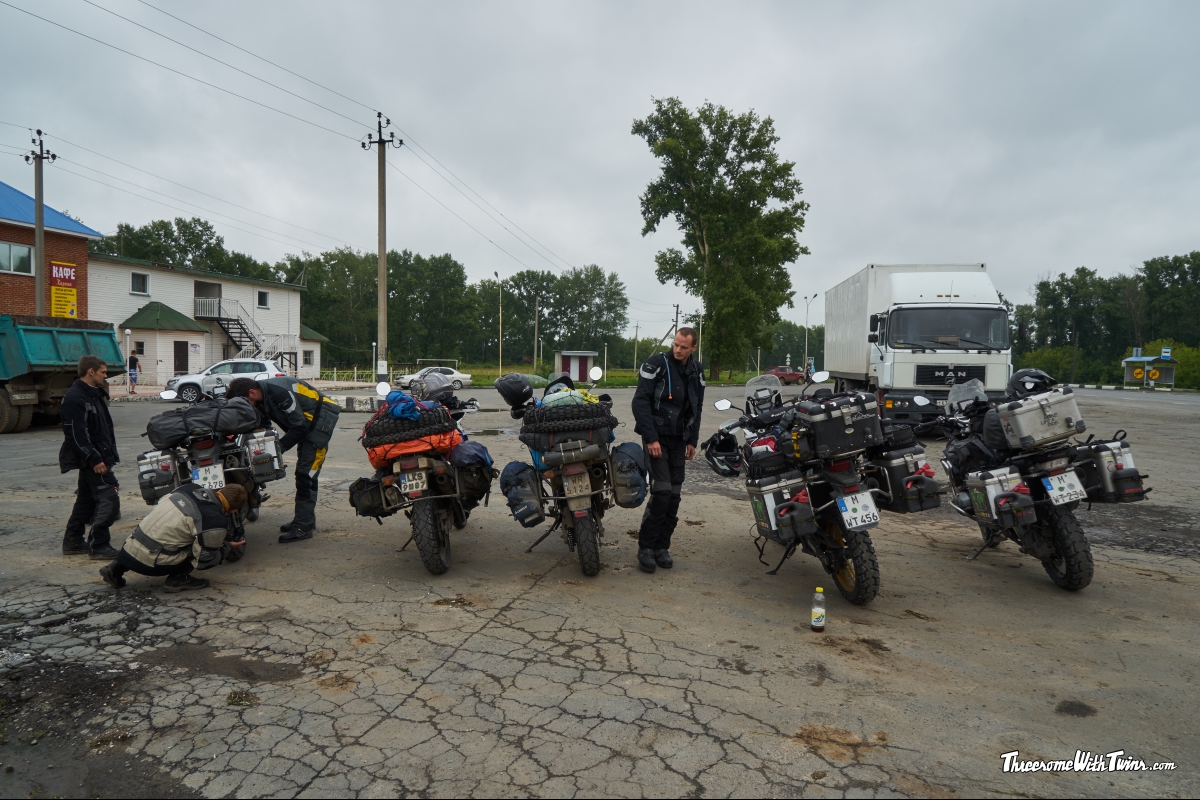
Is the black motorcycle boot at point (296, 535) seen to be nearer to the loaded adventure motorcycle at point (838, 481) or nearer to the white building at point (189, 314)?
the loaded adventure motorcycle at point (838, 481)

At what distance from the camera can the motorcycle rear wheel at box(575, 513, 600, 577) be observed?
213 inches

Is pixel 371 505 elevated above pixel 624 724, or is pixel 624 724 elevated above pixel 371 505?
pixel 371 505

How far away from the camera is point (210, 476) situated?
19.2 feet

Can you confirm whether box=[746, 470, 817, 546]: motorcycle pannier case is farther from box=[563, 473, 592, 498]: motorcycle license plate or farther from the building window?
the building window

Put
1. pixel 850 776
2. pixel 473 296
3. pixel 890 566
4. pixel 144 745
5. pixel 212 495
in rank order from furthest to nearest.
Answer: pixel 473 296 < pixel 890 566 < pixel 212 495 < pixel 144 745 < pixel 850 776

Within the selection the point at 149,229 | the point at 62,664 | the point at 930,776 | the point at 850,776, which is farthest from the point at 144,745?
the point at 149,229

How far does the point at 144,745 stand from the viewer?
305 centimetres

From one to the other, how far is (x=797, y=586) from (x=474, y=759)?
317cm

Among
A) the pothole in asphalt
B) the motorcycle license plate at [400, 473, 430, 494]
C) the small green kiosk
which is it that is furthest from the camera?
the small green kiosk

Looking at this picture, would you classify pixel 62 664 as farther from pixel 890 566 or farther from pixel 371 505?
pixel 890 566

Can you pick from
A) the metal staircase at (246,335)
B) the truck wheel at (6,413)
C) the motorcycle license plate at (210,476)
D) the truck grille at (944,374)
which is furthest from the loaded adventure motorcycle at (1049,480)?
the metal staircase at (246,335)

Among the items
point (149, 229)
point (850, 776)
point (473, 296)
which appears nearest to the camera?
point (850, 776)

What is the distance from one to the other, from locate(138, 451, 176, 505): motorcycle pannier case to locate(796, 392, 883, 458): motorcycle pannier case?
514 cm

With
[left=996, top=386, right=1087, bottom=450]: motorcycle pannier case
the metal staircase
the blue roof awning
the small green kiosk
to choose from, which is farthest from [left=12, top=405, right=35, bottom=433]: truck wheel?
the small green kiosk
